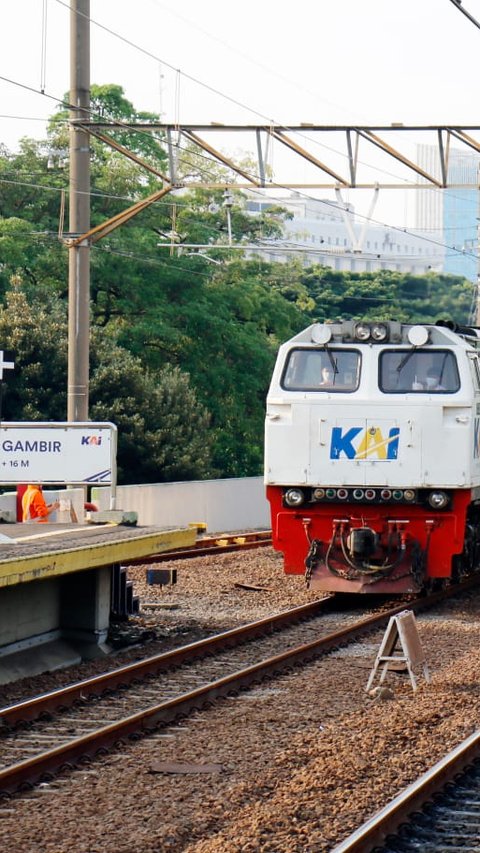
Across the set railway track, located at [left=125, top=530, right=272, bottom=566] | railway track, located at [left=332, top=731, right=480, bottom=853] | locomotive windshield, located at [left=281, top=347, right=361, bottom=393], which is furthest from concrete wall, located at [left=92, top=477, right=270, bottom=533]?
railway track, located at [left=332, top=731, right=480, bottom=853]

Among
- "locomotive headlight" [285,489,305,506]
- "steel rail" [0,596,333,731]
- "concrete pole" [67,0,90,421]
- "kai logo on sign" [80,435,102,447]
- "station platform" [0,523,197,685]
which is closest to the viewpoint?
"steel rail" [0,596,333,731]

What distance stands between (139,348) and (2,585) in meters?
27.4

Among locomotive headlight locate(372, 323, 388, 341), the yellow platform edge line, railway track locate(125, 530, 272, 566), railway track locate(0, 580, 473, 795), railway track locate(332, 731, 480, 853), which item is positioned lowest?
railway track locate(125, 530, 272, 566)

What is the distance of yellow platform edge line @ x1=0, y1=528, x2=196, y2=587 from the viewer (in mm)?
Result: 10703

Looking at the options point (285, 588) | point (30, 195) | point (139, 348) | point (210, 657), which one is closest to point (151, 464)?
point (139, 348)

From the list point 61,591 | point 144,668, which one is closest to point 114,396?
point 61,591

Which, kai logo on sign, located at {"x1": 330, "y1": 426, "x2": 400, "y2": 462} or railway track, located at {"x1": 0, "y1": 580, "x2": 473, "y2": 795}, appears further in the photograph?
kai logo on sign, located at {"x1": 330, "y1": 426, "x2": 400, "y2": 462}

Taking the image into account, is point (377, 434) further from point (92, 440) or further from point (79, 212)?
point (79, 212)

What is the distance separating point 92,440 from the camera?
15.6 metres

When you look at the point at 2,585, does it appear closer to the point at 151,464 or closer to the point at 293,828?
the point at 293,828

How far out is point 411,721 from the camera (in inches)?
373

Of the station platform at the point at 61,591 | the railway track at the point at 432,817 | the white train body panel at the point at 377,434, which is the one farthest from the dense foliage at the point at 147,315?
the railway track at the point at 432,817

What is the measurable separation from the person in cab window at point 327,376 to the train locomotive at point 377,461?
12mm

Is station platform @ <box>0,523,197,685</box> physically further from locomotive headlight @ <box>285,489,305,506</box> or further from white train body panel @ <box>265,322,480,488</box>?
white train body panel @ <box>265,322,480,488</box>
